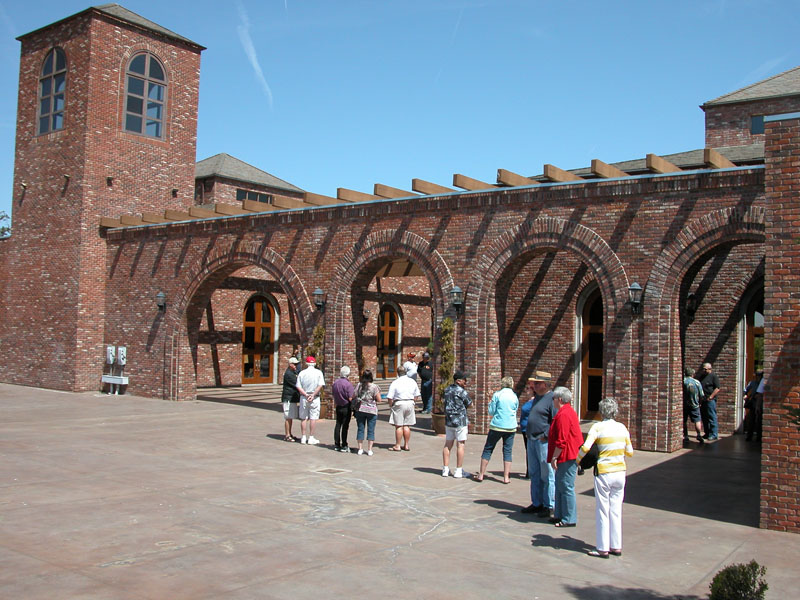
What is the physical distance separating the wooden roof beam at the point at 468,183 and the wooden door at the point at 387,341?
565 inches

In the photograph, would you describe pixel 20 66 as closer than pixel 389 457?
No

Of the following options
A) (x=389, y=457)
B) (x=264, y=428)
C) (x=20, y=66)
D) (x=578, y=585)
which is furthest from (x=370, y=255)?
(x=20, y=66)

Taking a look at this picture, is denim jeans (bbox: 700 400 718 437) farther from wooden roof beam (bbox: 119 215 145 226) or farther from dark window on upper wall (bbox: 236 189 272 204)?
dark window on upper wall (bbox: 236 189 272 204)

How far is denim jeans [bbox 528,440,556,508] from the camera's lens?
865 centimetres

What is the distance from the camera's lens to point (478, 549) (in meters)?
7.18

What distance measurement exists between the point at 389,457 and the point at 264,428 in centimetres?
396

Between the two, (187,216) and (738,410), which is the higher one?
(187,216)

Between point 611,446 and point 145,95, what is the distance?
66.3 ft

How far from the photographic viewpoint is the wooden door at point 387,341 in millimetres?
29703

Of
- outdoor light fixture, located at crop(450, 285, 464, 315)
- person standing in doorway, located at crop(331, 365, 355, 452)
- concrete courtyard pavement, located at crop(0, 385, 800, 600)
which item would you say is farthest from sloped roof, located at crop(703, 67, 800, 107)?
person standing in doorway, located at crop(331, 365, 355, 452)

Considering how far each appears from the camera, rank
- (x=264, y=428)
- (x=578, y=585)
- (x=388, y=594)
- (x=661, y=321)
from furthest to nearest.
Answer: (x=264, y=428) < (x=661, y=321) < (x=578, y=585) < (x=388, y=594)

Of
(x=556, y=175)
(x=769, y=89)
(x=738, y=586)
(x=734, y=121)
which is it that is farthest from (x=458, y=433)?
(x=769, y=89)

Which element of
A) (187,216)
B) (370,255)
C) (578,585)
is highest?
(187,216)

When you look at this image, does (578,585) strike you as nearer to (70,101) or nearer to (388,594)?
(388,594)
